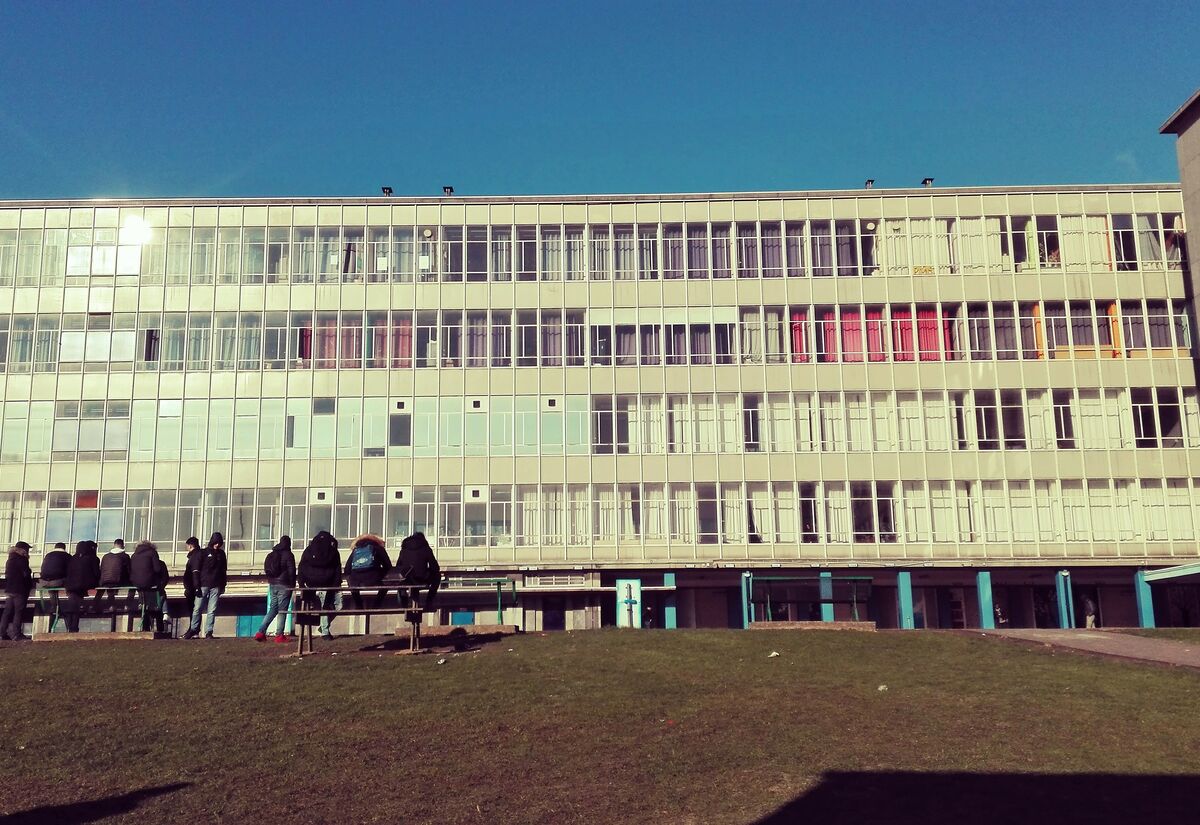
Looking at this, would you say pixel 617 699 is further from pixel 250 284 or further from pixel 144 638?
pixel 250 284

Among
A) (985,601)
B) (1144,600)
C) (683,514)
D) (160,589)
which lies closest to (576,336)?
(683,514)

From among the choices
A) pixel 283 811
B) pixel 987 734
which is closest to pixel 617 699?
pixel 987 734

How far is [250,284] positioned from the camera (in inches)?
1801

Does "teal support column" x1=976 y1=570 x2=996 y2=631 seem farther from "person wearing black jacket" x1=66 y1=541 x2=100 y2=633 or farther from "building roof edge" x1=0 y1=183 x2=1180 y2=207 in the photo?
"person wearing black jacket" x1=66 y1=541 x2=100 y2=633

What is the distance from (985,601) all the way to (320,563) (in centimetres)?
2877

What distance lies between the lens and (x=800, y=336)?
148ft

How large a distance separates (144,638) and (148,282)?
25.1 metres

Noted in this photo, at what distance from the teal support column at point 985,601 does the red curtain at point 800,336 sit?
10.1 meters

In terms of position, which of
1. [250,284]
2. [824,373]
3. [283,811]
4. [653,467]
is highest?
[250,284]

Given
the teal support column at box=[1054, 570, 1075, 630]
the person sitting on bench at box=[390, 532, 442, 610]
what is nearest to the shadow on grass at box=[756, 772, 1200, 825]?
the person sitting on bench at box=[390, 532, 442, 610]

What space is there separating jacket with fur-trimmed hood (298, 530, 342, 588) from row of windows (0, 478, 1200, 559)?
21.5 meters

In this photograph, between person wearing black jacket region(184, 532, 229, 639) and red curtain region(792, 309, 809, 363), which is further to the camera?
red curtain region(792, 309, 809, 363)

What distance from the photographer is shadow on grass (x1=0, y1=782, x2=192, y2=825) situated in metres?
10.6

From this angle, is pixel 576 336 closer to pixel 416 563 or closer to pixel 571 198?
pixel 571 198
